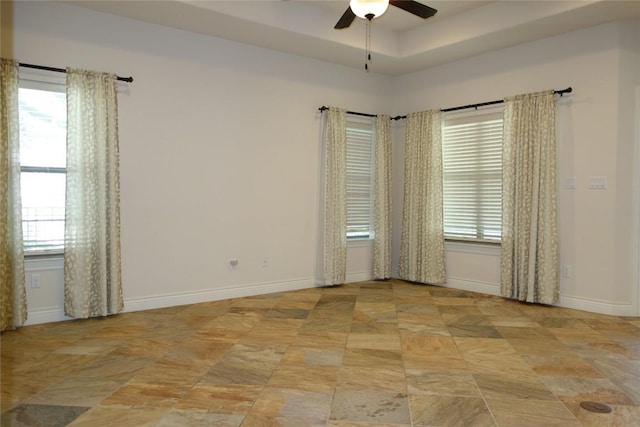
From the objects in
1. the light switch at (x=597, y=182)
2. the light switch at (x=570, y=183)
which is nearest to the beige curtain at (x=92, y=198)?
the light switch at (x=570, y=183)

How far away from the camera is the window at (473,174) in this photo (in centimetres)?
560

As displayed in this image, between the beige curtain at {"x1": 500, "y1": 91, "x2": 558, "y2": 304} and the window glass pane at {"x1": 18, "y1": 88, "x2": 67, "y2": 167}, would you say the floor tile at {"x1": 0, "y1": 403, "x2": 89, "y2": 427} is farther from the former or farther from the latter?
the beige curtain at {"x1": 500, "y1": 91, "x2": 558, "y2": 304}

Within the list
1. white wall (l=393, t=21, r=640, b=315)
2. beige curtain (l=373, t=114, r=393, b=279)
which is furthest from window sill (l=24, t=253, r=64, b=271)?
white wall (l=393, t=21, r=640, b=315)

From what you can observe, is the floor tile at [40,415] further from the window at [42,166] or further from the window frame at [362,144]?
the window frame at [362,144]

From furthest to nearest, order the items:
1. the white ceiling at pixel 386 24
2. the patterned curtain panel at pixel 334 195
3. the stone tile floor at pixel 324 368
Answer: the patterned curtain panel at pixel 334 195 < the white ceiling at pixel 386 24 < the stone tile floor at pixel 324 368

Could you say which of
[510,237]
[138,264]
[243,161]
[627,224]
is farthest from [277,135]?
[627,224]

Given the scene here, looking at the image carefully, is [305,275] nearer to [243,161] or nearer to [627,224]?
[243,161]

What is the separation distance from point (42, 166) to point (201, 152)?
1.57 metres

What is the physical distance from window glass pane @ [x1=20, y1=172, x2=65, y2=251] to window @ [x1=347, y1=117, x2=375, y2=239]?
140 inches

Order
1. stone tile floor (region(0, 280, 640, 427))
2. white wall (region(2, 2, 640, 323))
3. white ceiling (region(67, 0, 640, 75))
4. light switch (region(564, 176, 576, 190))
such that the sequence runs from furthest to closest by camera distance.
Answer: light switch (region(564, 176, 576, 190)) < white wall (region(2, 2, 640, 323)) < white ceiling (region(67, 0, 640, 75)) < stone tile floor (region(0, 280, 640, 427))

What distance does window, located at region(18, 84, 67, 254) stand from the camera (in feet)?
13.5

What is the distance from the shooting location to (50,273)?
4.22 m

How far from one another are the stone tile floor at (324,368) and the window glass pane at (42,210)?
82cm

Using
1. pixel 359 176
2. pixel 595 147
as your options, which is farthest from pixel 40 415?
pixel 595 147
